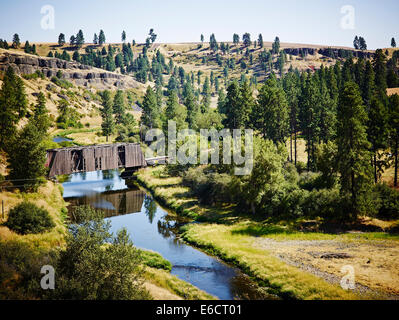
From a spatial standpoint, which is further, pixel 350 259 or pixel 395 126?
pixel 395 126

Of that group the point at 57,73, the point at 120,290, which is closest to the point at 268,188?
the point at 120,290

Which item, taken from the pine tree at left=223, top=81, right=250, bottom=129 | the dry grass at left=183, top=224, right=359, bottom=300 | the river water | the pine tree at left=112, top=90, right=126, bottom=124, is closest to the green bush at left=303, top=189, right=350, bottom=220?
the dry grass at left=183, top=224, right=359, bottom=300

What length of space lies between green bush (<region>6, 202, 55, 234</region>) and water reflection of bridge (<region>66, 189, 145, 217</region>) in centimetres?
1407

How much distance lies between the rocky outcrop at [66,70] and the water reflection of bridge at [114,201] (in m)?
101

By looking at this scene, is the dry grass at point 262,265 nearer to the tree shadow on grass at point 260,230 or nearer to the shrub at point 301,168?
the tree shadow on grass at point 260,230

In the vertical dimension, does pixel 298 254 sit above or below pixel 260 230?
above

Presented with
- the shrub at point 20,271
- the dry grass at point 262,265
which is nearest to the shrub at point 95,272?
the shrub at point 20,271

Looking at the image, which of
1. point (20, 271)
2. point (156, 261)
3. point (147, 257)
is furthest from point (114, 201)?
point (20, 271)

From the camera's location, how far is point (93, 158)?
62344 mm

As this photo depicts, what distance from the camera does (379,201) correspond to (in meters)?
38.0

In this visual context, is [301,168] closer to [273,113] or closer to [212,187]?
[273,113]

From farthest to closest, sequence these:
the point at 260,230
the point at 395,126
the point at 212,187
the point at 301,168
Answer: the point at 301,168, the point at 212,187, the point at 395,126, the point at 260,230

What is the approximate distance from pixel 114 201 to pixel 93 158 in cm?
1209
